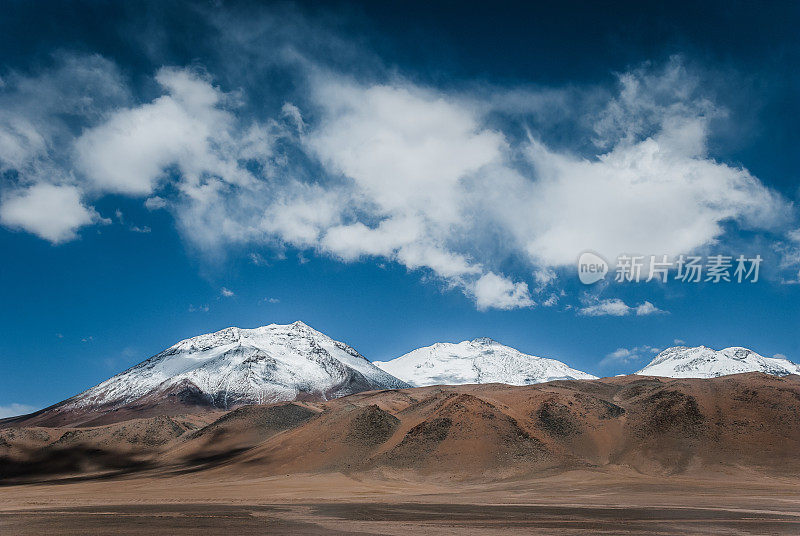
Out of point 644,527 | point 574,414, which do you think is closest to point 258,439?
point 574,414

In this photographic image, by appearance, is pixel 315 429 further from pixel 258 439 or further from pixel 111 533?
pixel 111 533

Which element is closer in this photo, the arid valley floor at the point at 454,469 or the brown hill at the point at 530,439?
the arid valley floor at the point at 454,469

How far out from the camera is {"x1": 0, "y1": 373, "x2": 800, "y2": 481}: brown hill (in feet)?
229

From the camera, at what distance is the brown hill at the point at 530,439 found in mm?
69938

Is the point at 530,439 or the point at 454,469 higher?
the point at 530,439

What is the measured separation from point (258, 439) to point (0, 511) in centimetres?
6564

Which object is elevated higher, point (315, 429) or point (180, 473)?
point (315, 429)

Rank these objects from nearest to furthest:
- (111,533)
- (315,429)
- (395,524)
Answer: (111,533)
(395,524)
(315,429)

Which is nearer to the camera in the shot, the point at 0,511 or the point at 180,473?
the point at 0,511

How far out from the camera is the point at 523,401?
3649 inches

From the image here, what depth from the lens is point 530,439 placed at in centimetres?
7488

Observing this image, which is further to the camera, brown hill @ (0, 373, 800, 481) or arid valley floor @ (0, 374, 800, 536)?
brown hill @ (0, 373, 800, 481)

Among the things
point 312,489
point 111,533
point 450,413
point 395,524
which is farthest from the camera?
point 450,413

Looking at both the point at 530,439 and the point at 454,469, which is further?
the point at 530,439
